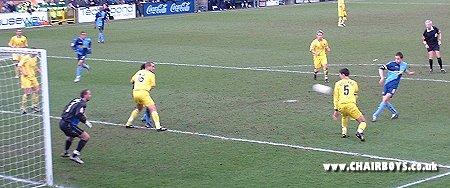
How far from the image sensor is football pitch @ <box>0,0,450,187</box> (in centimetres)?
1562

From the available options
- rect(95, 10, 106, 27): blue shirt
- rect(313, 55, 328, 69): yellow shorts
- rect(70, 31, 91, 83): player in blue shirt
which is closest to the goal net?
rect(70, 31, 91, 83): player in blue shirt

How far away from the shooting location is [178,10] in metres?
62.3

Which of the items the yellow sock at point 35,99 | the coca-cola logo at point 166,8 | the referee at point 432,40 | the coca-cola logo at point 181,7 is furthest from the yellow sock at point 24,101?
the coca-cola logo at point 181,7

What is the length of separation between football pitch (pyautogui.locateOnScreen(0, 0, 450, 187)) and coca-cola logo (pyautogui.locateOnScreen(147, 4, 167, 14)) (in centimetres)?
1439

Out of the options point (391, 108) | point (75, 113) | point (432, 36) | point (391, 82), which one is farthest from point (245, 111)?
point (432, 36)

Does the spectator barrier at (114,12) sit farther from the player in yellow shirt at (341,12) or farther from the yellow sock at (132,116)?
the yellow sock at (132,116)

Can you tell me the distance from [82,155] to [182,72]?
13127mm

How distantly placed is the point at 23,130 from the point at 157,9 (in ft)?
138

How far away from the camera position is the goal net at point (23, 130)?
15680 mm

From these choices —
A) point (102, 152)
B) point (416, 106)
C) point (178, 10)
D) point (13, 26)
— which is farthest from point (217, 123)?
point (178, 10)

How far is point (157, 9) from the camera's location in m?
61.5

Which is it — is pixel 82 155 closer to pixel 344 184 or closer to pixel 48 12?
pixel 344 184

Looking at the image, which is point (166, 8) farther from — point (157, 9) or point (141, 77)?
point (141, 77)

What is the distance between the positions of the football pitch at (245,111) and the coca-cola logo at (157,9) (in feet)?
47.2
